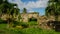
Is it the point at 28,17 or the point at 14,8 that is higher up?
the point at 14,8

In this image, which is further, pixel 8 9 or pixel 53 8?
pixel 8 9

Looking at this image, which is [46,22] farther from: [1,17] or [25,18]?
[1,17]

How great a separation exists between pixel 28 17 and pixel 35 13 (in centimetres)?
367

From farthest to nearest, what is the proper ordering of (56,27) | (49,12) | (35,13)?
(35,13)
(49,12)
(56,27)

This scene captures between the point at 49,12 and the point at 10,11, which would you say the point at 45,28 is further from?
the point at 10,11

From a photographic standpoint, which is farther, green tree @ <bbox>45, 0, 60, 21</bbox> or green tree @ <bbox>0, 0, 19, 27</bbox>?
green tree @ <bbox>0, 0, 19, 27</bbox>

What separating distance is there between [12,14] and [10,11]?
1.11 m

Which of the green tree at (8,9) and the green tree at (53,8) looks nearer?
the green tree at (53,8)

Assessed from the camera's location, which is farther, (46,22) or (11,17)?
(11,17)

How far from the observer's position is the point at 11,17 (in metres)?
49.6

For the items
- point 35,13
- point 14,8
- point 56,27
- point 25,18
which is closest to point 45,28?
point 56,27

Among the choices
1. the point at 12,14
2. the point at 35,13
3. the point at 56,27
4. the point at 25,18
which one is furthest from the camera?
the point at 35,13

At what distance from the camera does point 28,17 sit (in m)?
61.2

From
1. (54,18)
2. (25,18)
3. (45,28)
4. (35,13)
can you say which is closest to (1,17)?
(25,18)
